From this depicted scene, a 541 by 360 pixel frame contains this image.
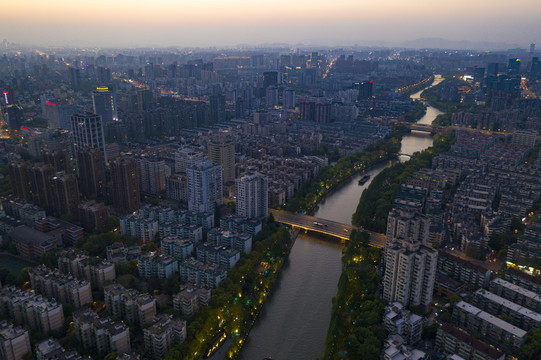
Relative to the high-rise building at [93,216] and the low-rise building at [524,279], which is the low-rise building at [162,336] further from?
the low-rise building at [524,279]

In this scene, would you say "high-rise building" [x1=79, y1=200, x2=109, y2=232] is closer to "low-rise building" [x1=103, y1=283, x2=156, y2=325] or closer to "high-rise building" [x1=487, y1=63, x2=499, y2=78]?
"low-rise building" [x1=103, y1=283, x2=156, y2=325]

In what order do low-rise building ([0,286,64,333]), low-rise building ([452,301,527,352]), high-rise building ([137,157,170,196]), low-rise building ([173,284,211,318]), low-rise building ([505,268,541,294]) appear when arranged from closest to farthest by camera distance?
low-rise building ([452,301,527,352])
low-rise building ([0,286,64,333])
low-rise building ([173,284,211,318])
low-rise building ([505,268,541,294])
high-rise building ([137,157,170,196])

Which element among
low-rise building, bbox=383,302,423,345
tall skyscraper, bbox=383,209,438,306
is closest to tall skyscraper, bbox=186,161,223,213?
tall skyscraper, bbox=383,209,438,306

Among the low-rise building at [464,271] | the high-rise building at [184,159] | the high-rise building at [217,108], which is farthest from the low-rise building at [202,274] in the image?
the high-rise building at [217,108]

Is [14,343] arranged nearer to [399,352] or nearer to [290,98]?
[399,352]

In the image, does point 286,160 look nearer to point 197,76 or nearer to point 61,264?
point 61,264

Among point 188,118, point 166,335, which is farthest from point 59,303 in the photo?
point 188,118
